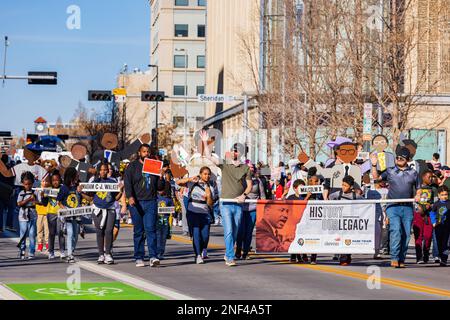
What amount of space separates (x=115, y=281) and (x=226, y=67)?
7823 cm

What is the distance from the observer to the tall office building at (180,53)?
461 feet

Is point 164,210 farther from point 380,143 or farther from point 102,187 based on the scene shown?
point 380,143

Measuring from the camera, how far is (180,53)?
466ft

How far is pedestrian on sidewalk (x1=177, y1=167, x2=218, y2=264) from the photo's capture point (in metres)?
21.0

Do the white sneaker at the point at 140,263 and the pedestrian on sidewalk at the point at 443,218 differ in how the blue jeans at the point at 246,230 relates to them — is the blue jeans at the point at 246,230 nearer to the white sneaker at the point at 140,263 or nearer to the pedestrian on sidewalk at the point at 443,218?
the white sneaker at the point at 140,263

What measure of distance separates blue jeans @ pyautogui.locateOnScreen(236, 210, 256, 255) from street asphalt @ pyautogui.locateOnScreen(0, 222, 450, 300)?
35 centimetres

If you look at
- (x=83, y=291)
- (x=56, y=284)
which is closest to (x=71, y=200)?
(x=56, y=284)

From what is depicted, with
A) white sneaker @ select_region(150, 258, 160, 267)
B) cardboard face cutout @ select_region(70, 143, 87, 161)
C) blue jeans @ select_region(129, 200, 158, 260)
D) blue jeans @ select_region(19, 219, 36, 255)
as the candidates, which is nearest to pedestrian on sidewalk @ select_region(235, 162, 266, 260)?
blue jeans @ select_region(129, 200, 158, 260)

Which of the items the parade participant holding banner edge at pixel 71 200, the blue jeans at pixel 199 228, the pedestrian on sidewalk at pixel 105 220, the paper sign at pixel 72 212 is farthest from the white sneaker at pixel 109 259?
the blue jeans at pixel 199 228

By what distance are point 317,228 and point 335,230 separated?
313 mm

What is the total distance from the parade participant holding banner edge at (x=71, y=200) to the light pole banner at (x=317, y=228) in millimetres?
3209

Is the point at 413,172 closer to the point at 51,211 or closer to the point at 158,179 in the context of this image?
the point at 158,179

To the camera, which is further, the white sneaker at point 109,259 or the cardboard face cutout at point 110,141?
the cardboard face cutout at point 110,141
